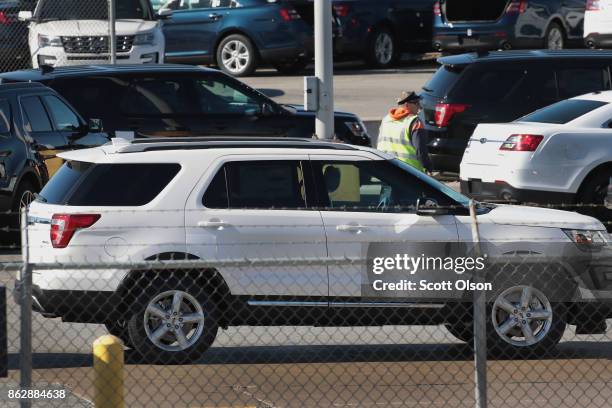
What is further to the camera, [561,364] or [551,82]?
[551,82]

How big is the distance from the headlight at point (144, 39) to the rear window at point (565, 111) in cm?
930

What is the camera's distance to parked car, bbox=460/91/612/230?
14.2 meters

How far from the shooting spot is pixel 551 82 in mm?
17578

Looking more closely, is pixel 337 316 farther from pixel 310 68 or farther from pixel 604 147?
pixel 310 68

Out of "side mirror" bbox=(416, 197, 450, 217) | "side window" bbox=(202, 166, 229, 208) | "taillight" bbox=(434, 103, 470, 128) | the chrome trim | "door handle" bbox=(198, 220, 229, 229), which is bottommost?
"taillight" bbox=(434, 103, 470, 128)

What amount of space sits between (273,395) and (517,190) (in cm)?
628

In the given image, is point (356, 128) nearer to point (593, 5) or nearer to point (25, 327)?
point (593, 5)

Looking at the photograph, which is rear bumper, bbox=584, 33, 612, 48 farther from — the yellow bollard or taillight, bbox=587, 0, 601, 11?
the yellow bollard

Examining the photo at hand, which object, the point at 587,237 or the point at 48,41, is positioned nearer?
the point at 587,237

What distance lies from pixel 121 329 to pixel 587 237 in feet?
11.0

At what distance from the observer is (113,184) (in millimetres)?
9391

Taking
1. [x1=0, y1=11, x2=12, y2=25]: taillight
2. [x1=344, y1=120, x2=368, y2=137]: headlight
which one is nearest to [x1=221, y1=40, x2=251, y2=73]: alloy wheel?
[x1=0, y1=11, x2=12, y2=25]: taillight

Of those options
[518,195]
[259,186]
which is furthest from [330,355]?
[518,195]

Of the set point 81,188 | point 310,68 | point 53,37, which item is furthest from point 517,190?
point 310,68
